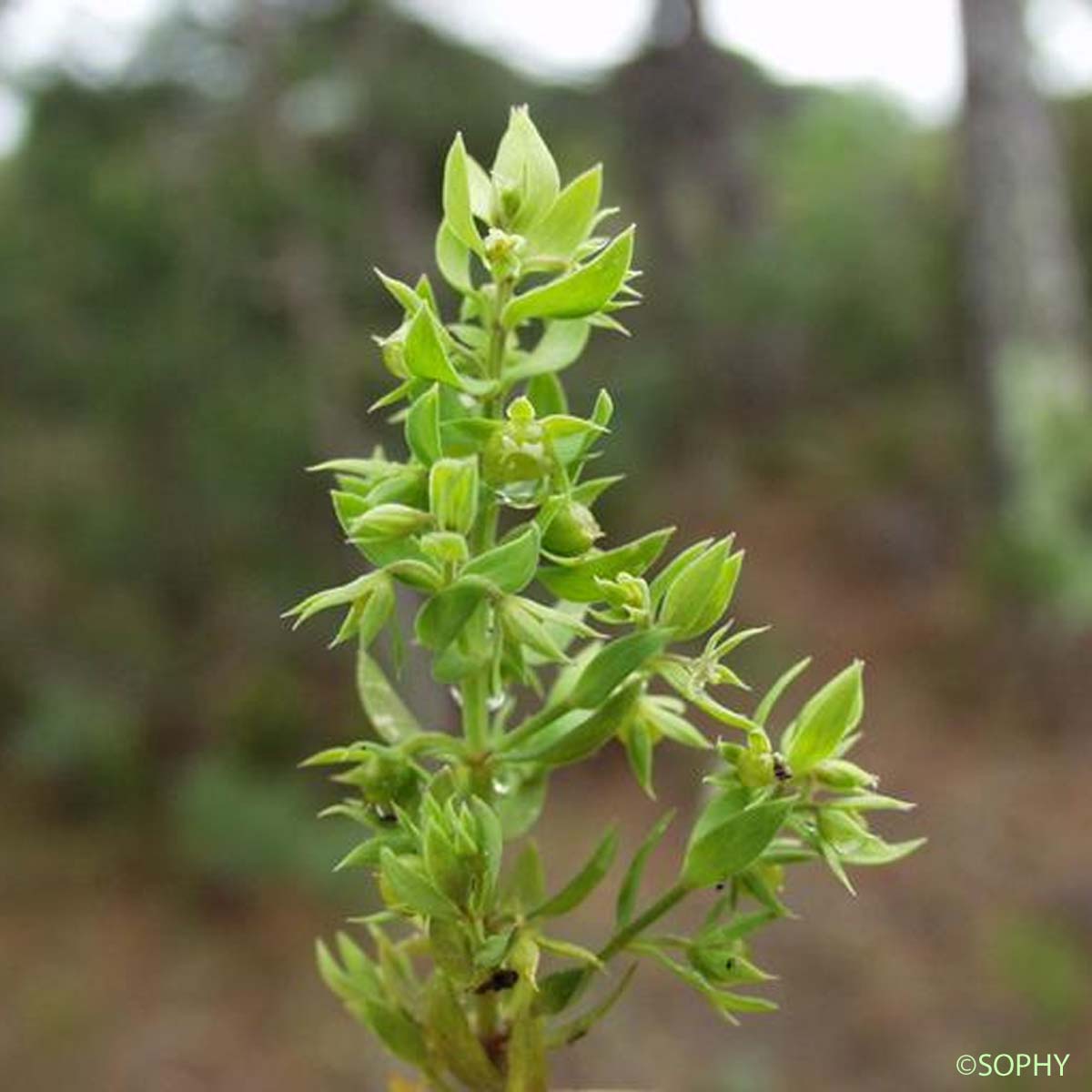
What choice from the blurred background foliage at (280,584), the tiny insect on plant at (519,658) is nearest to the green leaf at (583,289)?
the tiny insect on plant at (519,658)

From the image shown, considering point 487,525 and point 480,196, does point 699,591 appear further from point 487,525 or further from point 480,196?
point 480,196

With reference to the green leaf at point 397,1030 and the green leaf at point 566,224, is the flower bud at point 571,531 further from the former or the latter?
the green leaf at point 397,1030

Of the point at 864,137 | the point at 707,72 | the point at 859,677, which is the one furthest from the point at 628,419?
the point at 859,677

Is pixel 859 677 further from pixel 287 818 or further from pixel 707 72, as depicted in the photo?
pixel 707 72

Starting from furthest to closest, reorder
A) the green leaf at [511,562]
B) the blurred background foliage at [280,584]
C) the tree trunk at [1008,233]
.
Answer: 1. the tree trunk at [1008,233]
2. the blurred background foliage at [280,584]
3. the green leaf at [511,562]

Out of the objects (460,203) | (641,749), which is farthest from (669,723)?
(460,203)

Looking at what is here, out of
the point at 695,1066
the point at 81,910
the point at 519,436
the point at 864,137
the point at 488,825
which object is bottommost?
the point at 695,1066
